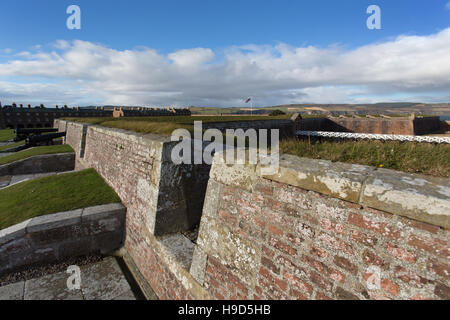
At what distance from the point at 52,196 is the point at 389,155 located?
8553 millimetres

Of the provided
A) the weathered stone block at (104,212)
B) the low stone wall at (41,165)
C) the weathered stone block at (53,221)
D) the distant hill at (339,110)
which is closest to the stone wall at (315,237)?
the weathered stone block at (104,212)

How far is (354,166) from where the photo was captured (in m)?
2.18

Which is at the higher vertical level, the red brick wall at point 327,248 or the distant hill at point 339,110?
the distant hill at point 339,110

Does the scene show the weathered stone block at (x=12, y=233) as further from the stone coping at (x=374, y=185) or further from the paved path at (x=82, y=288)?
the stone coping at (x=374, y=185)

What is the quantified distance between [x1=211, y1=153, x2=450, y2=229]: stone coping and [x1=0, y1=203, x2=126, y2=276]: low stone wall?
492 centimetres

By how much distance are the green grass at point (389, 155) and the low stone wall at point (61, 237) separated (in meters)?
5.18

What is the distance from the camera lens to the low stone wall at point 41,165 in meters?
11.7

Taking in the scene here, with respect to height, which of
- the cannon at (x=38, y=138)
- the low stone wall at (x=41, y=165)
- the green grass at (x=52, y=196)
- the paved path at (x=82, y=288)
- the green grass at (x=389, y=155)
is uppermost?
the cannon at (x=38, y=138)

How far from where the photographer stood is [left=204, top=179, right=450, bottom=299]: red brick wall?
5.13 feet

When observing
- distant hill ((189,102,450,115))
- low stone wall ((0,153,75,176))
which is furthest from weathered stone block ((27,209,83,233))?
distant hill ((189,102,450,115))

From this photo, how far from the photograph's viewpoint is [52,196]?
672cm

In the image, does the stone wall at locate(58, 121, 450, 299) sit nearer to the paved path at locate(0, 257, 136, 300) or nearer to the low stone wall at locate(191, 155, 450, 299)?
the low stone wall at locate(191, 155, 450, 299)
